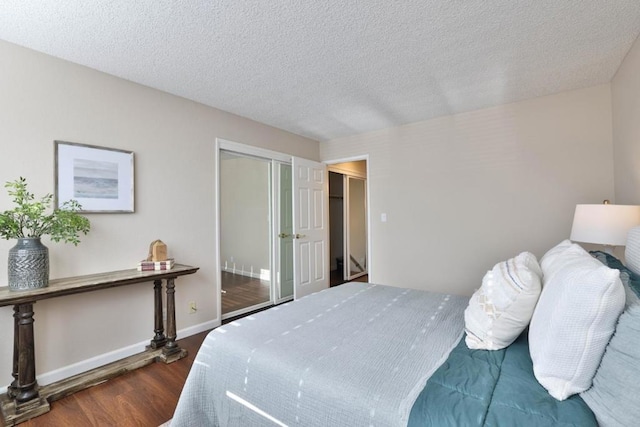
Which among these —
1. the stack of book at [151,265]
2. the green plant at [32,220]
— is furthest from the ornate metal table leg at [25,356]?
the stack of book at [151,265]

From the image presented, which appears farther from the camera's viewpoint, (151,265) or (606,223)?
(151,265)

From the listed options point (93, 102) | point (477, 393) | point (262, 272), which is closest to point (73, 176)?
point (93, 102)

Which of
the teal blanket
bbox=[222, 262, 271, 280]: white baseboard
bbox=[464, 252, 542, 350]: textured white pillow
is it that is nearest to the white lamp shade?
A: bbox=[464, 252, 542, 350]: textured white pillow

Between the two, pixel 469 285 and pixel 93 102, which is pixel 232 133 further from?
pixel 469 285

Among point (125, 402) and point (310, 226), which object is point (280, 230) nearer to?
point (310, 226)

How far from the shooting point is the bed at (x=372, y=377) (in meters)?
0.88

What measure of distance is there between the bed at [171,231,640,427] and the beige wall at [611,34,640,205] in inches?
40.8

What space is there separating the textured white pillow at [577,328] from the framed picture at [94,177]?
2.92 meters

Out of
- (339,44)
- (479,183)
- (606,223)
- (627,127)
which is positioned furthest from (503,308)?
Answer: (479,183)

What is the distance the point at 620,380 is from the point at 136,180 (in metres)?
3.14

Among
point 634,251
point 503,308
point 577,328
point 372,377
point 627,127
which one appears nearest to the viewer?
point 577,328

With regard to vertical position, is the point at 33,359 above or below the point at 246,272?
above

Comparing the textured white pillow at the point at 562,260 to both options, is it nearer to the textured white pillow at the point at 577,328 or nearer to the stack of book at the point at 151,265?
the textured white pillow at the point at 577,328

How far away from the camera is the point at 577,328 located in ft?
2.97
